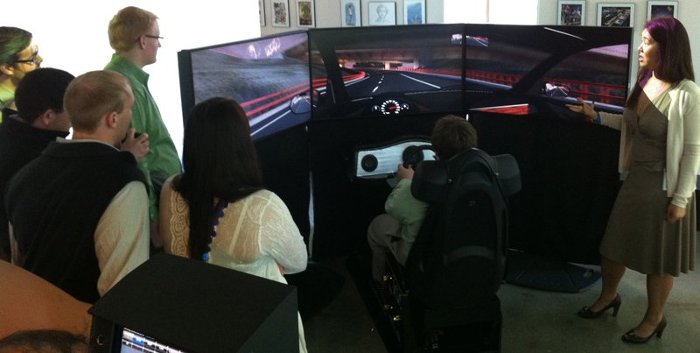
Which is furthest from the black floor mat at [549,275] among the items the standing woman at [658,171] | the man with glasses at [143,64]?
the man with glasses at [143,64]

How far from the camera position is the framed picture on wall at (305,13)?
540 cm

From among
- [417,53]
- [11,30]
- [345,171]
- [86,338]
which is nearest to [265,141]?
[345,171]

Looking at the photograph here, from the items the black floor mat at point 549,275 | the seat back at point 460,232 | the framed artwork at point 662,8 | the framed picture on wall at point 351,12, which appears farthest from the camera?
the framed picture on wall at point 351,12

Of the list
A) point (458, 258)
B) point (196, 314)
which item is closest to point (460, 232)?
point (458, 258)

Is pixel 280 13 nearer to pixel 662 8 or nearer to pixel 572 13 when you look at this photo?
pixel 572 13

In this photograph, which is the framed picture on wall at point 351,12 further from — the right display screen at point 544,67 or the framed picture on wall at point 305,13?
the right display screen at point 544,67

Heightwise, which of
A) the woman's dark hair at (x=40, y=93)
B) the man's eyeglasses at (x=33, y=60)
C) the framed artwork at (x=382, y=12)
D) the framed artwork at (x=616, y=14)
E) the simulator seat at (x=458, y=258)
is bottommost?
the simulator seat at (x=458, y=258)

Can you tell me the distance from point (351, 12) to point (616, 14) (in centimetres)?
208

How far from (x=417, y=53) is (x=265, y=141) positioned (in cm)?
92

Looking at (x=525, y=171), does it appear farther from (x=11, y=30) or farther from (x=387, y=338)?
(x=11, y=30)

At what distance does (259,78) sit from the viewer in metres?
2.86

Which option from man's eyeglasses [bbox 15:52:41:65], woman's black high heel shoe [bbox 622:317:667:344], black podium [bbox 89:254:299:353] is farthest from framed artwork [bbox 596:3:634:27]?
black podium [bbox 89:254:299:353]

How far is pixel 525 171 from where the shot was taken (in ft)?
11.7

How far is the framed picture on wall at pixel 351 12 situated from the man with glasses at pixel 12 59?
2.83 meters
